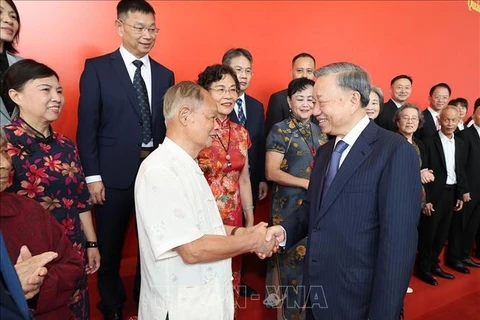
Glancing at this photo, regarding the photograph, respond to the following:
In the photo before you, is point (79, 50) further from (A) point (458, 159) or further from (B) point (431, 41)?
(B) point (431, 41)

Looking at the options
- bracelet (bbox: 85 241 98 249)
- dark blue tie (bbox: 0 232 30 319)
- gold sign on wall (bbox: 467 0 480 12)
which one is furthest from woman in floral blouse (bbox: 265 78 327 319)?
gold sign on wall (bbox: 467 0 480 12)

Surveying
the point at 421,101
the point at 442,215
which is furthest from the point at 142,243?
the point at 421,101

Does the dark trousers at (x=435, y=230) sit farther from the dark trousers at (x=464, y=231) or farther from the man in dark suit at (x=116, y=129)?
the man in dark suit at (x=116, y=129)

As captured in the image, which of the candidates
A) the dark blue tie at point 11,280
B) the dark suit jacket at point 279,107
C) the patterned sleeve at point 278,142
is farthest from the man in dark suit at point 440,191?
the dark blue tie at point 11,280

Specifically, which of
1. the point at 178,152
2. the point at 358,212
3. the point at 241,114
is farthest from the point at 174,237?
the point at 241,114

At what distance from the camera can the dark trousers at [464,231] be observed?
3881 mm

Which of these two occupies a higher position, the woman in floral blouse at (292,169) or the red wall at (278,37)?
the red wall at (278,37)

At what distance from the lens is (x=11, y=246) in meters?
1.17

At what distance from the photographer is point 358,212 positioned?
4.47 ft

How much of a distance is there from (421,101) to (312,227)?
406 cm

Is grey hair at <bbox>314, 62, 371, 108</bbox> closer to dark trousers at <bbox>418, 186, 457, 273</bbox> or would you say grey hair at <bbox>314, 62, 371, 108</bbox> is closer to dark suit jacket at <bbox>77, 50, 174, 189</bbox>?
dark suit jacket at <bbox>77, 50, 174, 189</bbox>

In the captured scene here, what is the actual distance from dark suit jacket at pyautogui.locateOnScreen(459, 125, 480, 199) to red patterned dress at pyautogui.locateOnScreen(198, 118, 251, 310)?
275 cm

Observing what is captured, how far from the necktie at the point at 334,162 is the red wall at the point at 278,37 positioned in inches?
77.8

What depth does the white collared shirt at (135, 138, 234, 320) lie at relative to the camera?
1211 millimetres
